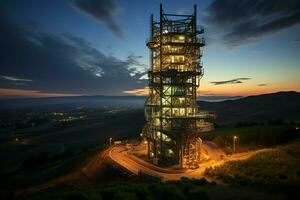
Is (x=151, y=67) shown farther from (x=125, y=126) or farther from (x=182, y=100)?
(x=125, y=126)

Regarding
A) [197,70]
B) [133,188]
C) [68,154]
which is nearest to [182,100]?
[197,70]

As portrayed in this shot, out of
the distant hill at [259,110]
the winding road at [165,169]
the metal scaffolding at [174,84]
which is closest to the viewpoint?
the winding road at [165,169]

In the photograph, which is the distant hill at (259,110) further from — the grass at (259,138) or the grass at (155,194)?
the grass at (155,194)

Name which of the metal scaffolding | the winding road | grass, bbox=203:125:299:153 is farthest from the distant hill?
the metal scaffolding

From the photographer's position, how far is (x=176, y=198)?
20.5m

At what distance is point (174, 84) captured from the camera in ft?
145

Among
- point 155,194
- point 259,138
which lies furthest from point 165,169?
point 259,138

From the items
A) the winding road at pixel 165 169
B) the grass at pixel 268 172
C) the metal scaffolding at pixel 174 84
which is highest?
the metal scaffolding at pixel 174 84

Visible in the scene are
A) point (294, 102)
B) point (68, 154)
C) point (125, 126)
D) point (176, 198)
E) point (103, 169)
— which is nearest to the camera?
point (176, 198)

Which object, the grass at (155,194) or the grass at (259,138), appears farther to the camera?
the grass at (259,138)

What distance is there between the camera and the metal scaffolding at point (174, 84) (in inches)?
1668

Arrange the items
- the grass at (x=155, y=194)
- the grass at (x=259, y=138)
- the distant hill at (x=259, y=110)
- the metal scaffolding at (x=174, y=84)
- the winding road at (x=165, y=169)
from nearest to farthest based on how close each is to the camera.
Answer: the grass at (x=155, y=194)
the winding road at (x=165, y=169)
the metal scaffolding at (x=174, y=84)
the grass at (x=259, y=138)
the distant hill at (x=259, y=110)

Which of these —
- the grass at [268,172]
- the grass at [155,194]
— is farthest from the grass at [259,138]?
the grass at [155,194]

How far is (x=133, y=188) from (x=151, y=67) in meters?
30.0
